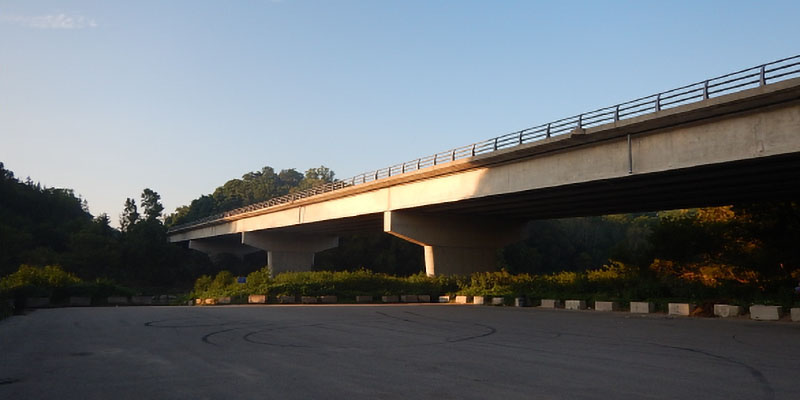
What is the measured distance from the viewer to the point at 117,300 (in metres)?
38.2

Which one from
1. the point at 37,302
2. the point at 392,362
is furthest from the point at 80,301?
the point at 392,362

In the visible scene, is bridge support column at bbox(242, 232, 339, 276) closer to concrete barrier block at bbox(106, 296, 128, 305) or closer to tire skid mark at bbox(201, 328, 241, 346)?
concrete barrier block at bbox(106, 296, 128, 305)

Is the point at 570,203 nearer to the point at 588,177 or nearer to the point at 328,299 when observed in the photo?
the point at 588,177

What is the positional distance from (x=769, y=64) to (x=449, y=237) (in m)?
26.4

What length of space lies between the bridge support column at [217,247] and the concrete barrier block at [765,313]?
81357 mm

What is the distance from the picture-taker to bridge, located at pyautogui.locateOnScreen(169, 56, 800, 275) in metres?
22.1

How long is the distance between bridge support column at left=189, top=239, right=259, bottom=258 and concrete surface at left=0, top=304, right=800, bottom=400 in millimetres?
79136

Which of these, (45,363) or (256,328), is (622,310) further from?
(45,363)

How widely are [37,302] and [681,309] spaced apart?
108 feet

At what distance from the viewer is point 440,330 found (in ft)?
55.5

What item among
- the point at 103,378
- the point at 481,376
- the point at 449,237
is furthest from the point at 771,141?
the point at 449,237

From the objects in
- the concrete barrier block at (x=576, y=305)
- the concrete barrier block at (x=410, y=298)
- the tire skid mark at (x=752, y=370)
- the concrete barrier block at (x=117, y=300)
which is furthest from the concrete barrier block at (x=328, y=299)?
the tire skid mark at (x=752, y=370)

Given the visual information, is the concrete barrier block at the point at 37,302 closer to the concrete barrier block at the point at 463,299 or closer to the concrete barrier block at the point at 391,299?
the concrete barrier block at the point at 391,299

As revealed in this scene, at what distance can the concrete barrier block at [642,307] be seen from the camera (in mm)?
26109
